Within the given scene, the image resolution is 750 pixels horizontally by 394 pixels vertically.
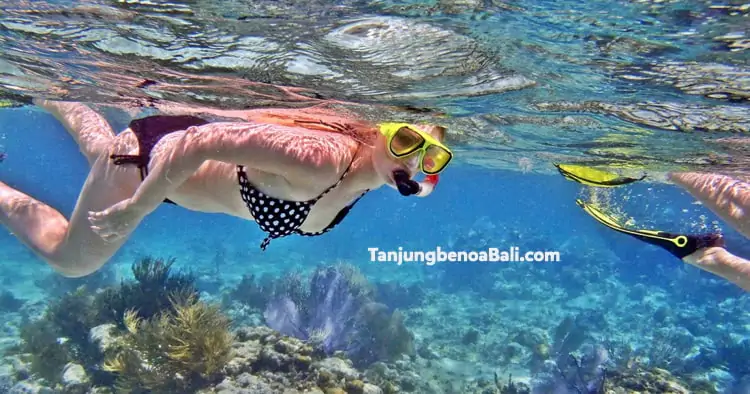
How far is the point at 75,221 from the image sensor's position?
15.8ft

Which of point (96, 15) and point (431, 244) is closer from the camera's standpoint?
point (96, 15)

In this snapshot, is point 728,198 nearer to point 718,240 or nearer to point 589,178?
point 718,240

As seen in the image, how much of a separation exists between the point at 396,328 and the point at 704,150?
30.3ft

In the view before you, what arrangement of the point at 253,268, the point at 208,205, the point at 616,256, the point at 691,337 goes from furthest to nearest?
the point at 616,256, the point at 253,268, the point at 691,337, the point at 208,205

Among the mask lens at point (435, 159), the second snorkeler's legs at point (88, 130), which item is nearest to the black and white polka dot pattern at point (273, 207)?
the mask lens at point (435, 159)

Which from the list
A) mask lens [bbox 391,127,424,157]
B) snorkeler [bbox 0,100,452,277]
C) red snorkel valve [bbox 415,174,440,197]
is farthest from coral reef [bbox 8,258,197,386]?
mask lens [bbox 391,127,424,157]

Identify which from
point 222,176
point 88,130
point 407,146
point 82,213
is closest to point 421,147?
point 407,146

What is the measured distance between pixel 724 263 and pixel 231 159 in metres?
6.42

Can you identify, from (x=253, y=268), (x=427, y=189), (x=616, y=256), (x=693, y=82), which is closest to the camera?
(x=427, y=189)

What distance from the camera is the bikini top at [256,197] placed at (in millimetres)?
4117

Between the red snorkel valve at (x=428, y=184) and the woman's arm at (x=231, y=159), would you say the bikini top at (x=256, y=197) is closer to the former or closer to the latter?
the woman's arm at (x=231, y=159)

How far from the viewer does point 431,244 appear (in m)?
→ 38.8

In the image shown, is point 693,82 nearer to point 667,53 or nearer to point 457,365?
point 667,53

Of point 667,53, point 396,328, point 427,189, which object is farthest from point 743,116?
point 396,328
